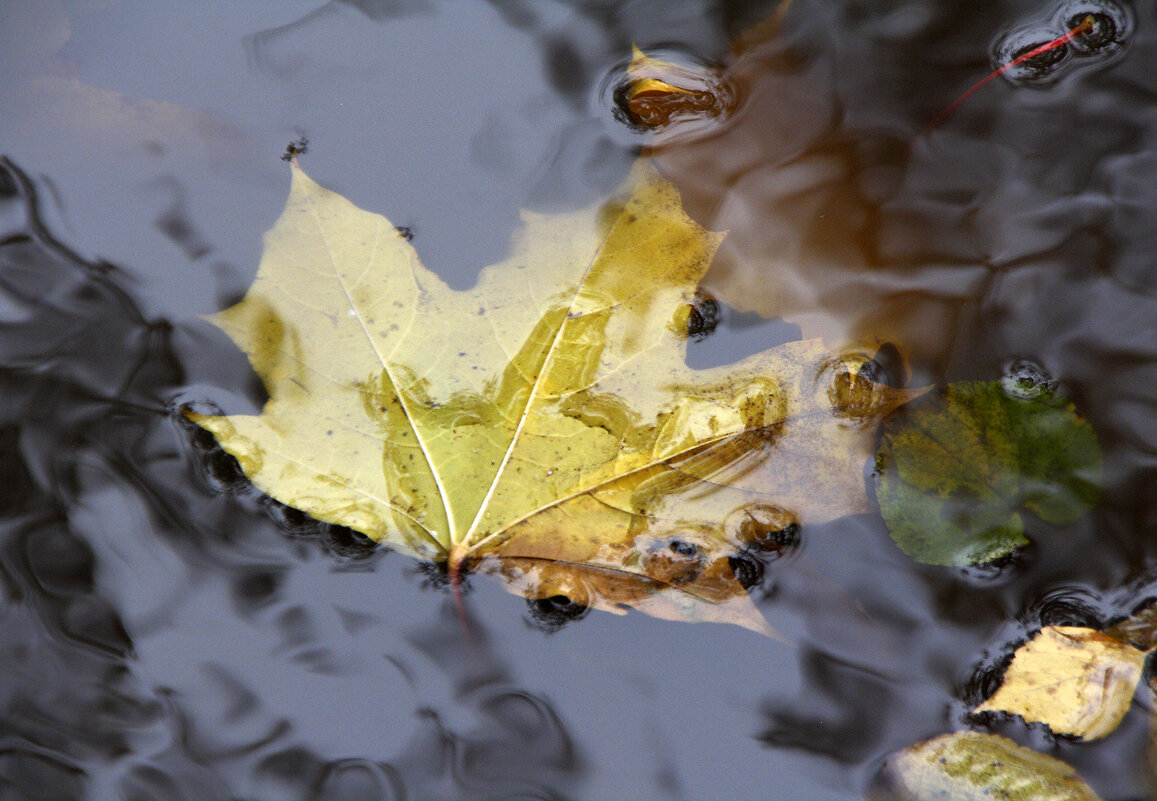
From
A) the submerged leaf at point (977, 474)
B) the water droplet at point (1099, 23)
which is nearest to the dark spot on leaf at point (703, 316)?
the submerged leaf at point (977, 474)

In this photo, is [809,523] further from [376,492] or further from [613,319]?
[376,492]

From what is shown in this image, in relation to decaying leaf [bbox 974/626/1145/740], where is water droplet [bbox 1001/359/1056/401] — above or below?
above

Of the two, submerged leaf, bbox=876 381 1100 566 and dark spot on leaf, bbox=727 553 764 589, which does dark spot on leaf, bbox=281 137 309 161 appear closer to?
dark spot on leaf, bbox=727 553 764 589

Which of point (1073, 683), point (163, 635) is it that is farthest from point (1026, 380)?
point (163, 635)

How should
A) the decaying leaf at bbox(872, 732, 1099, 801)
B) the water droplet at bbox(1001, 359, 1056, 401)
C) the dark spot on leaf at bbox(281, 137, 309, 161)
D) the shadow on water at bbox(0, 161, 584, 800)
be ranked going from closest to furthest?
the decaying leaf at bbox(872, 732, 1099, 801) → the shadow on water at bbox(0, 161, 584, 800) → the water droplet at bbox(1001, 359, 1056, 401) → the dark spot on leaf at bbox(281, 137, 309, 161)

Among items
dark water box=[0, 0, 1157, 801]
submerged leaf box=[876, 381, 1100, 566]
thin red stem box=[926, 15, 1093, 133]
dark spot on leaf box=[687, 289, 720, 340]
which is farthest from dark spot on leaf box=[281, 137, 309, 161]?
thin red stem box=[926, 15, 1093, 133]

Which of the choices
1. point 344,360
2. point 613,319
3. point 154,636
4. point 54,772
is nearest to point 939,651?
point 613,319

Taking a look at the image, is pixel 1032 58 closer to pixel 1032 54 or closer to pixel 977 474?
pixel 1032 54

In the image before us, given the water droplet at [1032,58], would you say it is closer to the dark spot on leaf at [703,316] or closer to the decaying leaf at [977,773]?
the dark spot on leaf at [703,316]
